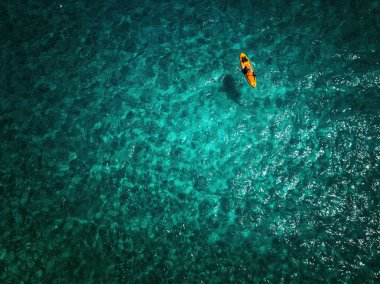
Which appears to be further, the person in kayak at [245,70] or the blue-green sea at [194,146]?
the person in kayak at [245,70]

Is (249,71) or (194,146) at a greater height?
(249,71)

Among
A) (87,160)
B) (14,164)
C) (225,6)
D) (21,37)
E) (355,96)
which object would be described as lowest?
(355,96)

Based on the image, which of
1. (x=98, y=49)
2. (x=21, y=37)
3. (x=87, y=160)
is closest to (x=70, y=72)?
(x=98, y=49)

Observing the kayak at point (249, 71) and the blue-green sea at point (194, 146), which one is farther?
the kayak at point (249, 71)

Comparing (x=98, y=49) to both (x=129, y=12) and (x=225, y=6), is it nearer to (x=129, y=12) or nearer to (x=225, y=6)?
(x=129, y=12)

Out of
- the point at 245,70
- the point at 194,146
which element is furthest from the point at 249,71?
the point at 194,146

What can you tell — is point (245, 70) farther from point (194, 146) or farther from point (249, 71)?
point (194, 146)

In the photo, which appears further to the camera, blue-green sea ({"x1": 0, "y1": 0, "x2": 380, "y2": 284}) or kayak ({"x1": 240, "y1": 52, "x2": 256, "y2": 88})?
kayak ({"x1": 240, "y1": 52, "x2": 256, "y2": 88})

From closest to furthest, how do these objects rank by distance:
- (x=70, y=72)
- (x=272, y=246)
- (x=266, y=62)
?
(x=272, y=246) → (x=266, y=62) → (x=70, y=72)
